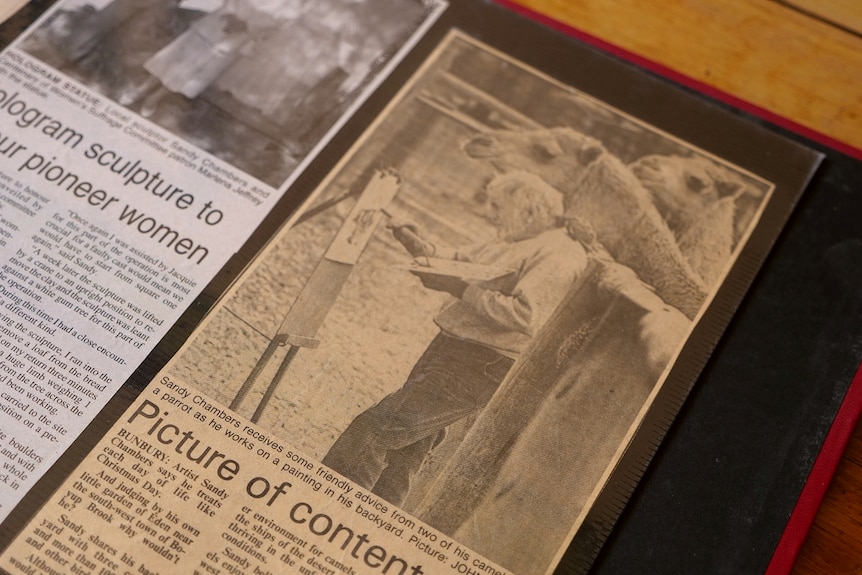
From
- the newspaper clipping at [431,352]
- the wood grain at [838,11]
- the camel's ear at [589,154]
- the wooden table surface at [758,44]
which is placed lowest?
the newspaper clipping at [431,352]

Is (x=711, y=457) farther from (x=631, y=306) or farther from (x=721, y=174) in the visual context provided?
(x=721, y=174)

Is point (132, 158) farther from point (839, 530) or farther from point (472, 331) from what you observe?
point (839, 530)

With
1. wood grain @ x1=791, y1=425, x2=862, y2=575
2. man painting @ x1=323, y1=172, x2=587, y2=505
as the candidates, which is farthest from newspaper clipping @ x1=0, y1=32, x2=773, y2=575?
wood grain @ x1=791, y1=425, x2=862, y2=575

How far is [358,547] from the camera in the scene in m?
0.49

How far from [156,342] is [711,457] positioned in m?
0.41

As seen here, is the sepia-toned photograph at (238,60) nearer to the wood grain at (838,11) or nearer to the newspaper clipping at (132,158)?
the newspaper clipping at (132,158)

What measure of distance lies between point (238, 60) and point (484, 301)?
1.01 feet

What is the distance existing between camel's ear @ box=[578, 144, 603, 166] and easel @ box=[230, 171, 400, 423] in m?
0.16

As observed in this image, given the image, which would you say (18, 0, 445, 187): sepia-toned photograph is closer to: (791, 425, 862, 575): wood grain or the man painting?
the man painting

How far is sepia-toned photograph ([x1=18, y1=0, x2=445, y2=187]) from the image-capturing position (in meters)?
0.63

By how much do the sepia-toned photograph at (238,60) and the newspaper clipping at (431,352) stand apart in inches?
2.0

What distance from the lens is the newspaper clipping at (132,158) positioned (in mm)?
532

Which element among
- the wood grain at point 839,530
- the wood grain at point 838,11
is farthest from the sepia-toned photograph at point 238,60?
the wood grain at point 839,530

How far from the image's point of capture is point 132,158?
2.01 ft
